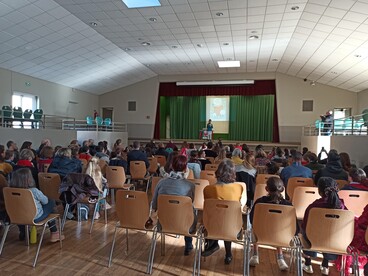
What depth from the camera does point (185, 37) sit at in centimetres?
1102

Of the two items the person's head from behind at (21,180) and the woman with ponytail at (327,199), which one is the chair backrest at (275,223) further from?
the person's head from behind at (21,180)

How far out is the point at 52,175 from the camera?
4.26m

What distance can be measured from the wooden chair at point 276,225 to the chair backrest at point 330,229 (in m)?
0.16

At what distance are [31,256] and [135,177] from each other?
10.00 feet

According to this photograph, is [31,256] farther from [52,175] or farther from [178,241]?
[178,241]

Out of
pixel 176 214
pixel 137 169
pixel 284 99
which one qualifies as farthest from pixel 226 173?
pixel 284 99

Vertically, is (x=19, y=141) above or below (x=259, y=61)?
below

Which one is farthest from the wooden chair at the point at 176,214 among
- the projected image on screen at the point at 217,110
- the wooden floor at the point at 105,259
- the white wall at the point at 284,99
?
the projected image on screen at the point at 217,110

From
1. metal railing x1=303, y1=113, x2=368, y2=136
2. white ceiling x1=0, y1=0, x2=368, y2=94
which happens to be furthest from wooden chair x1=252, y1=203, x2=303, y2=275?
white ceiling x1=0, y1=0, x2=368, y2=94

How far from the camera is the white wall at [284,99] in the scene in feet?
52.9

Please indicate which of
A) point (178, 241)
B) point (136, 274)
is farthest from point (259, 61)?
point (136, 274)

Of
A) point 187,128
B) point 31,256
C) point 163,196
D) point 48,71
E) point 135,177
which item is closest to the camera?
point 163,196

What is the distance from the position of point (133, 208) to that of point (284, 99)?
49.6 ft

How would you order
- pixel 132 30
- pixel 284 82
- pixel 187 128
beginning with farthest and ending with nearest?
pixel 187 128 → pixel 284 82 → pixel 132 30
